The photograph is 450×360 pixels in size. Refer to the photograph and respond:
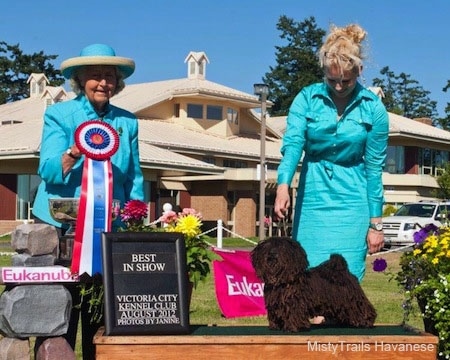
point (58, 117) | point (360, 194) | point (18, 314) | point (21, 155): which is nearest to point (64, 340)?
point (18, 314)

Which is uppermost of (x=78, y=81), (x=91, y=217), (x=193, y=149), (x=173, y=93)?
(x=173, y=93)

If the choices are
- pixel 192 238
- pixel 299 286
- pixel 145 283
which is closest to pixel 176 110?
pixel 192 238

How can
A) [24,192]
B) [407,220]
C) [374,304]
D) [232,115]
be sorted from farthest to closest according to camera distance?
[232,115], [24,192], [407,220], [374,304]

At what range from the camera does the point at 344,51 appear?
178 inches

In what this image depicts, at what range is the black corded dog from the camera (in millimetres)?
4066

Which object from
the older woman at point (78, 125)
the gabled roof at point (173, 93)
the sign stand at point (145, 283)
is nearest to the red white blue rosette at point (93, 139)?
the older woman at point (78, 125)

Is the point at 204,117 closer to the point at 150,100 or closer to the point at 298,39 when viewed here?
the point at 150,100

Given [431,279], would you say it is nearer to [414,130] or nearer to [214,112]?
[214,112]

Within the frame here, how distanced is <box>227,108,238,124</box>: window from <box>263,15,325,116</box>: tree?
34.9 m

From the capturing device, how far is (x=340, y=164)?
15.8ft

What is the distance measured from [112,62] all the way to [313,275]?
165 cm

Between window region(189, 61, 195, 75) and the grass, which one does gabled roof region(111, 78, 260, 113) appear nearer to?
window region(189, 61, 195, 75)

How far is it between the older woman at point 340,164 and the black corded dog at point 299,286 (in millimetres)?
448

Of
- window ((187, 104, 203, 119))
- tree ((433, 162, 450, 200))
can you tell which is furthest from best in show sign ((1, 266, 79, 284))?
tree ((433, 162, 450, 200))
